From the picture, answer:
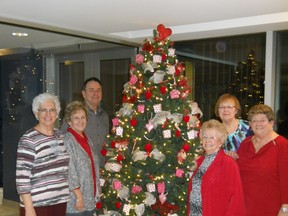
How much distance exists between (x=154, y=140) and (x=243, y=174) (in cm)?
90

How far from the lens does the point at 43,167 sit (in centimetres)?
253

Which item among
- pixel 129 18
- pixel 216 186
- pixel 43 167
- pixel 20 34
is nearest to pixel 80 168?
pixel 43 167

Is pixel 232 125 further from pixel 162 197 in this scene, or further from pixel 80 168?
pixel 80 168

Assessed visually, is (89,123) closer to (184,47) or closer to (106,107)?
(106,107)

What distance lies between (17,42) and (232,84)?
9.69ft

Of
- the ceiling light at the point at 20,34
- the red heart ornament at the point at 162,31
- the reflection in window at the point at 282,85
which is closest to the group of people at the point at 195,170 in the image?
the red heart ornament at the point at 162,31

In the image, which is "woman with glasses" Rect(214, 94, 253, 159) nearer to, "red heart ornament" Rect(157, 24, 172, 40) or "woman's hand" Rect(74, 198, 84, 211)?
"red heart ornament" Rect(157, 24, 172, 40)

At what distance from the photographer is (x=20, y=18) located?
3416 millimetres

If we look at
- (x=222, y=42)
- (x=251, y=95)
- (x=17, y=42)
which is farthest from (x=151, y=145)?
(x=17, y=42)

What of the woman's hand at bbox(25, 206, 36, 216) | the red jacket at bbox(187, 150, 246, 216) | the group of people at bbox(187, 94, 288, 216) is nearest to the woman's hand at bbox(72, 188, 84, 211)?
the woman's hand at bbox(25, 206, 36, 216)

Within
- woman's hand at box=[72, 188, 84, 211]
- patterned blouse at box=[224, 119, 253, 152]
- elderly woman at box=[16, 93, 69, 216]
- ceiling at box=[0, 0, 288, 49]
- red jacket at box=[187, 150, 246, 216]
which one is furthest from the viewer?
patterned blouse at box=[224, 119, 253, 152]

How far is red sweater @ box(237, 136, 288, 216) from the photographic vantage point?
8.51 feet

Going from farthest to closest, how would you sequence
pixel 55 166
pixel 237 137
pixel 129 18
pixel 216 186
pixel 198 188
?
pixel 129 18 < pixel 237 137 < pixel 55 166 < pixel 198 188 < pixel 216 186

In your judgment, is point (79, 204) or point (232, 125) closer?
point (79, 204)
